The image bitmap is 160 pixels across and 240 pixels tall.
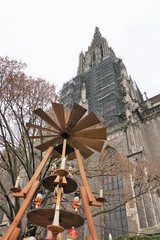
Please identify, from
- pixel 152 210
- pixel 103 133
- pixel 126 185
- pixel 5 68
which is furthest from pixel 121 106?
pixel 103 133

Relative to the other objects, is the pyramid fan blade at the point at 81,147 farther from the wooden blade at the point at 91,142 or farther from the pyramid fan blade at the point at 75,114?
the pyramid fan blade at the point at 75,114

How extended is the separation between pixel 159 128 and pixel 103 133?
15434mm

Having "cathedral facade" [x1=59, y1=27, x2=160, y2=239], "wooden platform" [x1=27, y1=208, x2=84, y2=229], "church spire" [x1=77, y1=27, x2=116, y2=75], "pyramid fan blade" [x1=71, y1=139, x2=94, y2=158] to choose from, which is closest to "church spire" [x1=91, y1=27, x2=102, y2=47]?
"church spire" [x1=77, y1=27, x2=116, y2=75]

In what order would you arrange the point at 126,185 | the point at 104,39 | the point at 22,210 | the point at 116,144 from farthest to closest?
the point at 104,39 < the point at 116,144 < the point at 126,185 < the point at 22,210

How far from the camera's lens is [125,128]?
17906 millimetres

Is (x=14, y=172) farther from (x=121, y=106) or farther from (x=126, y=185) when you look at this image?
(x=121, y=106)

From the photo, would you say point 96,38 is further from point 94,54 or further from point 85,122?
point 85,122

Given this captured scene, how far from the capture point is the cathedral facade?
41.0 ft

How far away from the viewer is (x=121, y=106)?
27094 millimetres

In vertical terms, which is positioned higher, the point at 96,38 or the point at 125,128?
the point at 96,38

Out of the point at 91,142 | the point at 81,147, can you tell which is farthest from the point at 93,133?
the point at 81,147

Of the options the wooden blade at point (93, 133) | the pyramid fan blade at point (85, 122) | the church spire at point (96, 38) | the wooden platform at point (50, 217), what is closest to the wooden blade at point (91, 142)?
the wooden blade at point (93, 133)

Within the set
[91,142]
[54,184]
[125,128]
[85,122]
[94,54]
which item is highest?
[94,54]

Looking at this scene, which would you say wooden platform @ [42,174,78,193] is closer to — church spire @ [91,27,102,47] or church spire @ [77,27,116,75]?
church spire @ [77,27,116,75]
